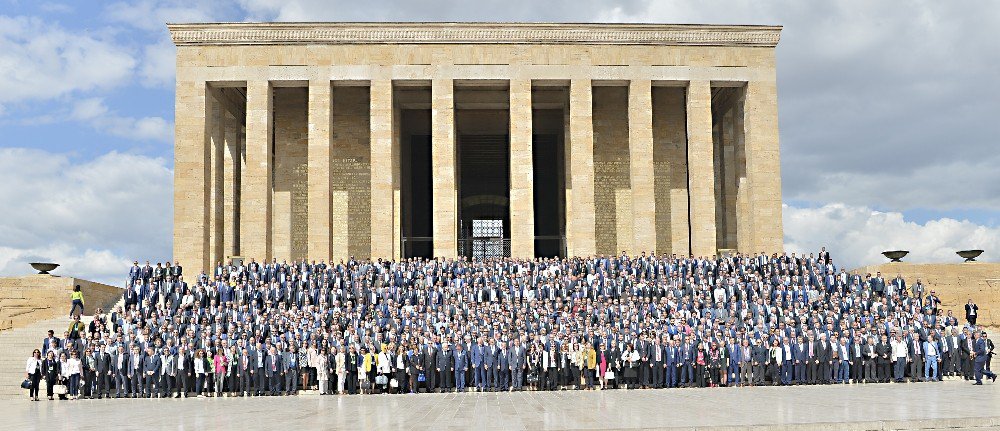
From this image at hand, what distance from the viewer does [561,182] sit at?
124 ft

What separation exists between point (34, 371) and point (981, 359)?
1960 cm

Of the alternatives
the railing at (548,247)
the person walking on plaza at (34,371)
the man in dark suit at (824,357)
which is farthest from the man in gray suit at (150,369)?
the railing at (548,247)

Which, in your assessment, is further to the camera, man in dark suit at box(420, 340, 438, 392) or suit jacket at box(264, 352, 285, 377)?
man in dark suit at box(420, 340, 438, 392)

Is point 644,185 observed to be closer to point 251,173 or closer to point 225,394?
point 251,173

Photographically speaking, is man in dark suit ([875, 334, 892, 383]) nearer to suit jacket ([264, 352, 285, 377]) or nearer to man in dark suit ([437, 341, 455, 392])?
man in dark suit ([437, 341, 455, 392])

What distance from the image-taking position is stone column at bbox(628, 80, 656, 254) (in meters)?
33.7

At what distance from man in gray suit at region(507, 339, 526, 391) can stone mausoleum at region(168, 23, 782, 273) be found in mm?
12422

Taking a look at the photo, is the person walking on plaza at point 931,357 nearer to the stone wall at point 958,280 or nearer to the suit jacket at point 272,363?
the stone wall at point 958,280

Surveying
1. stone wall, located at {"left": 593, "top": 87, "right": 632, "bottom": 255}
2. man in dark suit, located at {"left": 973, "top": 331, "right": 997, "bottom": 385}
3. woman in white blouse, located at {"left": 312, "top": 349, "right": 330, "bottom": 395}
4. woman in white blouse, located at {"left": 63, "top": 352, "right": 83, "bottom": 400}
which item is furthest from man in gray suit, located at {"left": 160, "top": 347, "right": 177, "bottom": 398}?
stone wall, located at {"left": 593, "top": 87, "right": 632, "bottom": 255}

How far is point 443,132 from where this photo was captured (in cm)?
3359

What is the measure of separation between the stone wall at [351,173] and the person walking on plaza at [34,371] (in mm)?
16064

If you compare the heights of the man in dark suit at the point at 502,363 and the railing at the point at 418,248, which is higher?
the railing at the point at 418,248

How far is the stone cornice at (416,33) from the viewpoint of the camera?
110 ft

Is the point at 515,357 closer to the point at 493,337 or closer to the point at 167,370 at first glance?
the point at 493,337
